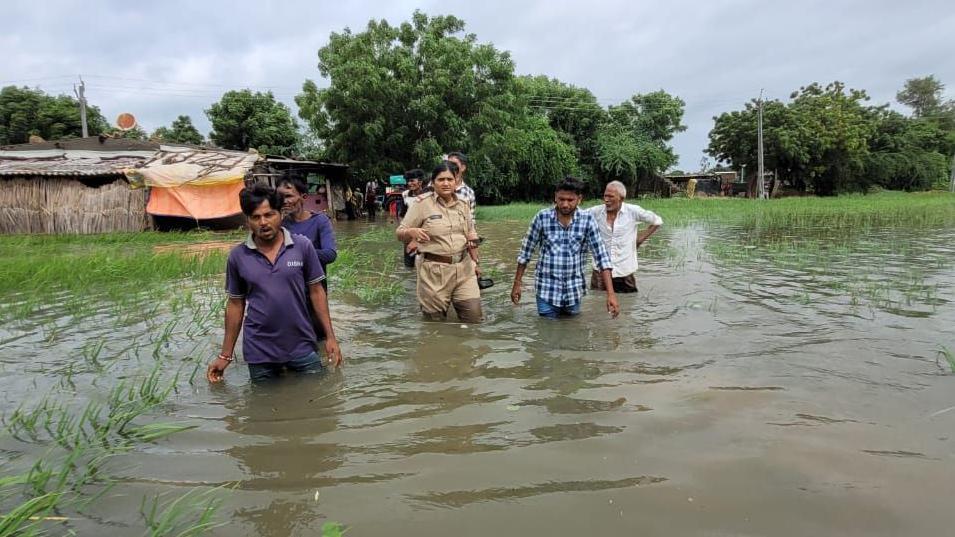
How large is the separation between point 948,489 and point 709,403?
1042 millimetres

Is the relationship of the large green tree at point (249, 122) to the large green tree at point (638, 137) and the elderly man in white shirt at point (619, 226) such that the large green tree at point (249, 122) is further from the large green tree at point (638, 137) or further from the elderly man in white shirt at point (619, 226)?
the elderly man in white shirt at point (619, 226)

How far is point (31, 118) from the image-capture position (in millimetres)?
26438

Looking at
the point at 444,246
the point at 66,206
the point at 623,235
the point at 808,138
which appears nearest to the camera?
the point at 444,246

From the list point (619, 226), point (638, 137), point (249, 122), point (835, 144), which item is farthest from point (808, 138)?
point (619, 226)

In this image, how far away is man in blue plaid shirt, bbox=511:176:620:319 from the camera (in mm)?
4672

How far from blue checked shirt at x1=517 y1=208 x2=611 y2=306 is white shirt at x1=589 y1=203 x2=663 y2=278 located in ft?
3.17

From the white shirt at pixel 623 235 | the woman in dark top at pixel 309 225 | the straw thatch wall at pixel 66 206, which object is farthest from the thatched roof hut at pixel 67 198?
the white shirt at pixel 623 235

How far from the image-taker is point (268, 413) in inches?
120

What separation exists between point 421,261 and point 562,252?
1.17 meters

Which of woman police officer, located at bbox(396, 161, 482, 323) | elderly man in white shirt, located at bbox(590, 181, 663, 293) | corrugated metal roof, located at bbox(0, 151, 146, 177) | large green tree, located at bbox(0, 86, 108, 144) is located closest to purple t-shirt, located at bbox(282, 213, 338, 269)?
woman police officer, located at bbox(396, 161, 482, 323)

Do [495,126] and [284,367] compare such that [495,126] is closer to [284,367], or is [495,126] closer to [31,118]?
[284,367]

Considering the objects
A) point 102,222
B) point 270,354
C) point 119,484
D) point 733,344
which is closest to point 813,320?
point 733,344

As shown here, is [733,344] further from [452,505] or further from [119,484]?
[119,484]

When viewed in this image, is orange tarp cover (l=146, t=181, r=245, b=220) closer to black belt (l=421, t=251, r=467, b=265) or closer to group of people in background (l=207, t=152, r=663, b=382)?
group of people in background (l=207, t=152, r=663, b=382)
